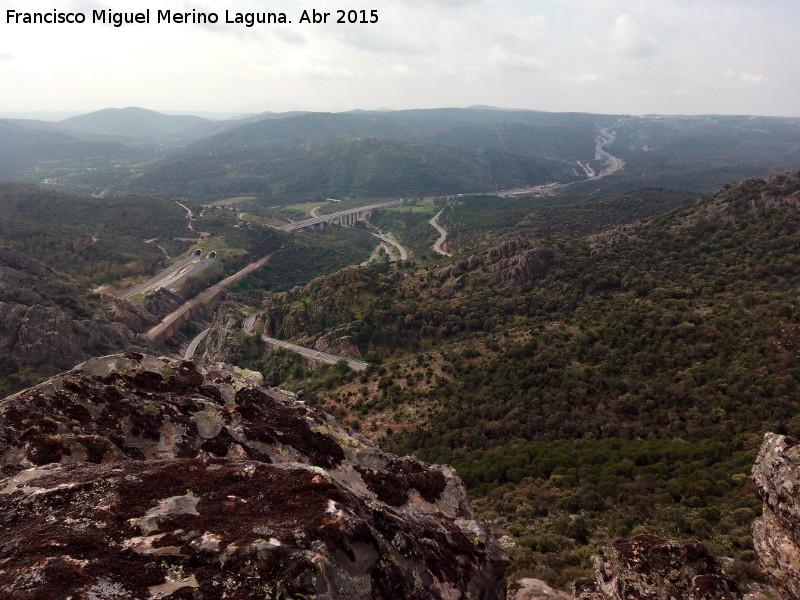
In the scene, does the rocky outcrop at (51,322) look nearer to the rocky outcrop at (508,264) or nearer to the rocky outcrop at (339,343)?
the rocky outcrop at (339,343)

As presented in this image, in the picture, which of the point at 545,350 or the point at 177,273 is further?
the point at 177,273

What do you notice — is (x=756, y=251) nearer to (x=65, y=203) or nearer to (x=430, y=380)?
(x=430, y=380)

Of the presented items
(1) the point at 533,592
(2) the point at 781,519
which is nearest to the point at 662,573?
(2) the point at 781,519

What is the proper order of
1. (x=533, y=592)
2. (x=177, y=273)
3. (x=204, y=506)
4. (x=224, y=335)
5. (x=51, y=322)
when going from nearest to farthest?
(x=204, y=506) → (x=533, y=592) → (x=51, y=322) → (x=224, y=335) → (x=177, y=273)

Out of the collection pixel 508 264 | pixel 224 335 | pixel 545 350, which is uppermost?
pixel 508 264

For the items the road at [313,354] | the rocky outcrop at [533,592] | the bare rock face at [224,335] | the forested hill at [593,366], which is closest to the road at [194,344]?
the bare rock face at [224,335]

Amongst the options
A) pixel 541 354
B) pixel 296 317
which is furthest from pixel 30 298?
pixel 541 354

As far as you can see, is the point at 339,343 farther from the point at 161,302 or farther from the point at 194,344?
the point at 161,302
